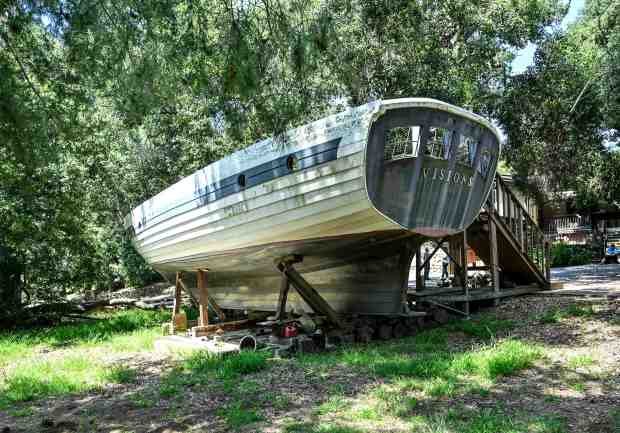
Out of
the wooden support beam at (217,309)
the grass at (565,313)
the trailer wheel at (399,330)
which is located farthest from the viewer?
the wooden support beam at (217,309)

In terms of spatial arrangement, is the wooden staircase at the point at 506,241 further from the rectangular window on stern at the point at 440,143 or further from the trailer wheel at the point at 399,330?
the rectangular window on stern at the point at 440,143

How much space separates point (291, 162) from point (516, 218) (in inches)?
231

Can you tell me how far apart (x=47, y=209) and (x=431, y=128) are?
9525mm

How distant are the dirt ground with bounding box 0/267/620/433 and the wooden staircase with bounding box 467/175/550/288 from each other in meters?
3.21

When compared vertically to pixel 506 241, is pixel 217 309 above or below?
below

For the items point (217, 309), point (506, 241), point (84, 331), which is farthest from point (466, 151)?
point (84, 331)

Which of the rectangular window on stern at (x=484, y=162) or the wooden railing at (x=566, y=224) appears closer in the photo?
the rectangular window on stern at (x=484, y=162)

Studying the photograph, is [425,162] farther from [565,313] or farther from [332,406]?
[565,313]

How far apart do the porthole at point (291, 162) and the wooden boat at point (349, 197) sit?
0.04ft

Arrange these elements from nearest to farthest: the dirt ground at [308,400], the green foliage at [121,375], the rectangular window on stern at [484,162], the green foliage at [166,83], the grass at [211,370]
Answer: the dirt ground at [308,400]
the green foliage at [166,83]
the grass at [211,370]
the green foliage at [121,375]
the rectangular window on stern at [484,162]

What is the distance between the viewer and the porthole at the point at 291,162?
674 centimetres

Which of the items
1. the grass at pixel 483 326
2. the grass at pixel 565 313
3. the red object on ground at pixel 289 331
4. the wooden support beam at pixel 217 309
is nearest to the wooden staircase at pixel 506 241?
the grass at pixel 483 326

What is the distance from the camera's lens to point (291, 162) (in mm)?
6801

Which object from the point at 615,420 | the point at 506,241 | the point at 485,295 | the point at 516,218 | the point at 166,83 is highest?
the point at 166,83
